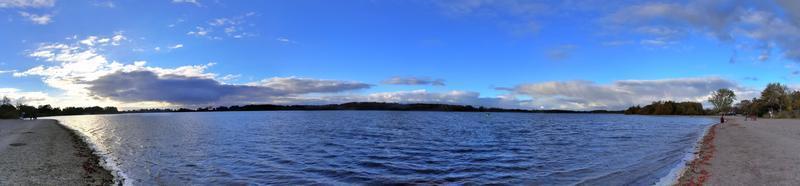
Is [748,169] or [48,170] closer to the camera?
[748,169]

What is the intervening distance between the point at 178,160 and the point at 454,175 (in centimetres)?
1620

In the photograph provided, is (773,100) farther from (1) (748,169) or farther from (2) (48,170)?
(2) (48,170)

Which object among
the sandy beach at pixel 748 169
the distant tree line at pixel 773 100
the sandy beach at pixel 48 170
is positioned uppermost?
the distant tree line at pixel 773 100

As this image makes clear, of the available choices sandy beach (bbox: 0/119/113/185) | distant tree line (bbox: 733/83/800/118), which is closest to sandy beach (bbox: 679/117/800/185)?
sandy beach (bbox: 0/119/113/185)

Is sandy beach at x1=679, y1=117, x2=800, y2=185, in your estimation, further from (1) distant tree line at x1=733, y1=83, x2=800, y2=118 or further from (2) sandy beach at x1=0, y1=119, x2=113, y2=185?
(1) distant tree line at x1=733, y1=83, x2=800, y2=118

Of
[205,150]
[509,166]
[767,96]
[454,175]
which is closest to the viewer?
[454,175]

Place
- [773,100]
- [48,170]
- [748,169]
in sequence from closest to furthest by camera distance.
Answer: [748,169]
[48,170]
[773,100]

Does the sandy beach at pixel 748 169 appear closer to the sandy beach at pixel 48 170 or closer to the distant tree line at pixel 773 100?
the sandy beach at pixel 48 170

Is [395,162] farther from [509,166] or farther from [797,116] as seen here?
[797,116]

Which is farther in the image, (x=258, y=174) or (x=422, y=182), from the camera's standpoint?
(x=258, y=174)

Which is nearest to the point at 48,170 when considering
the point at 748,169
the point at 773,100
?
the point at 748,169

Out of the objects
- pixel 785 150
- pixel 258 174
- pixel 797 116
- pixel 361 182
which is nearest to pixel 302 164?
pixel 258 174

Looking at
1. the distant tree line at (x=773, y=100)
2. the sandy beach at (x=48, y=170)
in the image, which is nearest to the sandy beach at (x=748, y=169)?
the sandy beach at (x=48, y=170)

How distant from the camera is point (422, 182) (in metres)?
18.6
